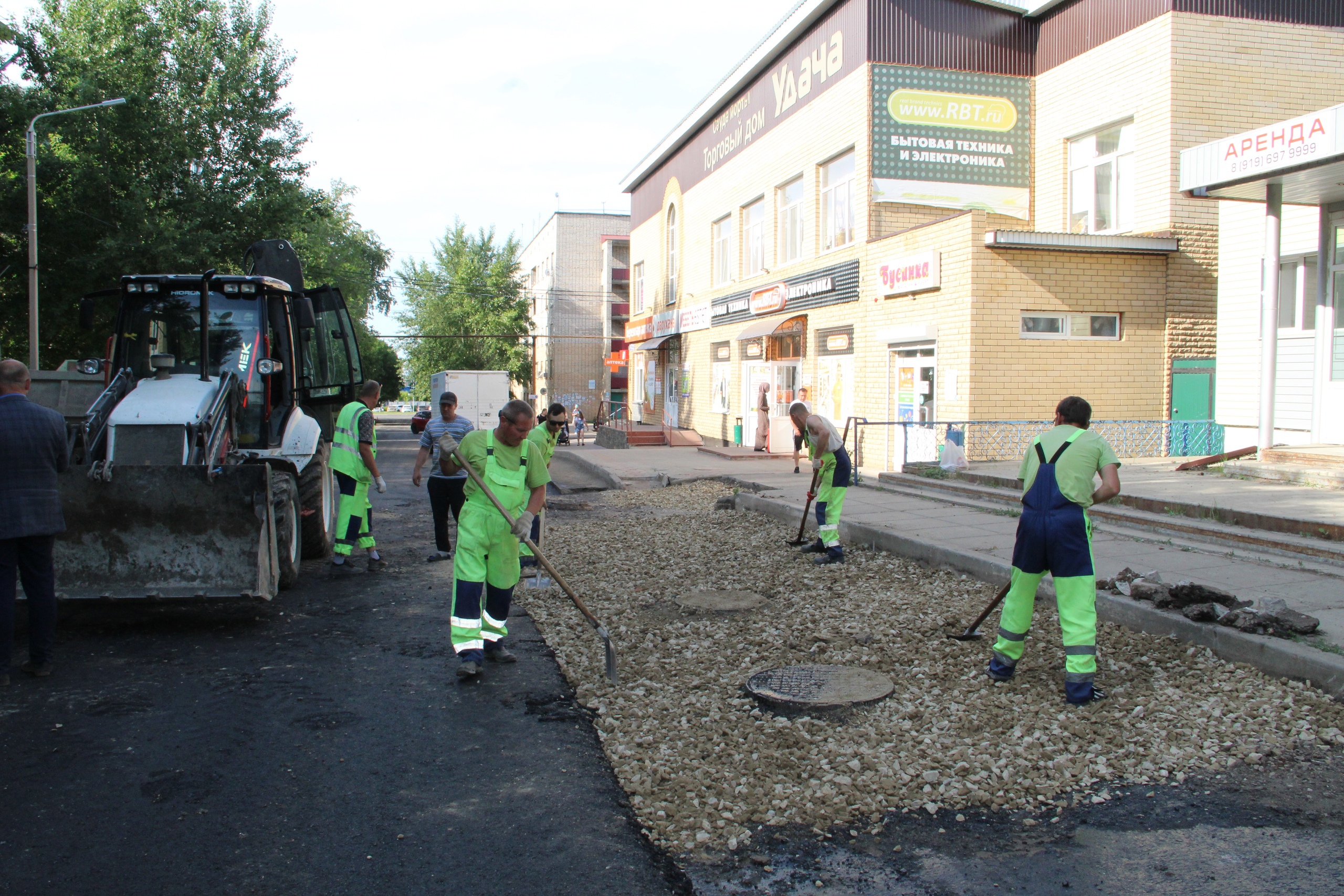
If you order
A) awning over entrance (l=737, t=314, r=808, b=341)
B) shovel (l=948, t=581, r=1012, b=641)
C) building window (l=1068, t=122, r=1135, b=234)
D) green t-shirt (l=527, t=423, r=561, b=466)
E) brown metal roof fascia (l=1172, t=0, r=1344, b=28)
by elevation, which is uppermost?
brown metal roof fascia (l=1172, t=0, r=1344, b=28)

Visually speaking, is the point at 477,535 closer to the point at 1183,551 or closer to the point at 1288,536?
the point at 1183,551

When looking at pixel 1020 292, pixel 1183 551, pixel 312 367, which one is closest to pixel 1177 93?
pixel 1020 292

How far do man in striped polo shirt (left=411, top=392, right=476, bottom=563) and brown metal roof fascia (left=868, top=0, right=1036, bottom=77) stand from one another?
42.7 ft

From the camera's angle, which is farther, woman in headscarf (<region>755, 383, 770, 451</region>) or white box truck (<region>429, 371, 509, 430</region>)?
white box truck (<region>429, 371, 509, 430</region>)

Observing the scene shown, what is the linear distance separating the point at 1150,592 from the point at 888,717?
248 cm

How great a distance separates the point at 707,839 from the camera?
354 centimetres

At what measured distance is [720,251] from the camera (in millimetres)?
28469

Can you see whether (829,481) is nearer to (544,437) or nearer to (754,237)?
(544,437)

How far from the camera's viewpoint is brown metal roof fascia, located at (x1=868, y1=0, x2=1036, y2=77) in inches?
727

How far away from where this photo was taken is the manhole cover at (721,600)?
288 inches

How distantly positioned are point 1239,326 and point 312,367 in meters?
12.5

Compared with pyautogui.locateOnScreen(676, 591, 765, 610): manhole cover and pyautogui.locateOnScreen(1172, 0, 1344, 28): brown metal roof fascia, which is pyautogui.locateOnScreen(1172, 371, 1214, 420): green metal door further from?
pyautogui.locateOnScreen(676, 591, 765, 610): manhole cover

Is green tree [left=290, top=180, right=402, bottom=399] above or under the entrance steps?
above

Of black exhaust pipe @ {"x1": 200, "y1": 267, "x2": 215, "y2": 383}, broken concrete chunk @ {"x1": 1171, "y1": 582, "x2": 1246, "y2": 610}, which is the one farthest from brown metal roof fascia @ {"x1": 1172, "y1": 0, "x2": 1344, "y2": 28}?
black exhaust pipe @ {"x1": 200, "y1": 267, "x2": 215, "y2": 383}
